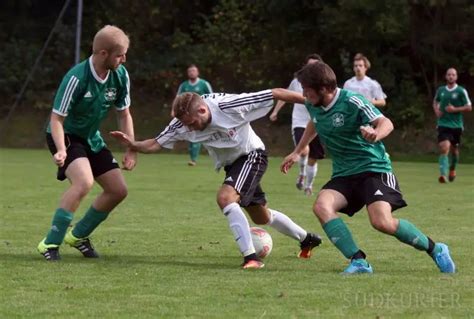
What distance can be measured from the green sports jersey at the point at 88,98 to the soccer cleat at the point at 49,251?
0.80 meters

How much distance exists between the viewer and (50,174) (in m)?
18.4

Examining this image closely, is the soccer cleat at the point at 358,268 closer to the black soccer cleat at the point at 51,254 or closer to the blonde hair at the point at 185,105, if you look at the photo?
the blonde hair at the point at 185,105

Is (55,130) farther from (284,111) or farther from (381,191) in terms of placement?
(284,111)

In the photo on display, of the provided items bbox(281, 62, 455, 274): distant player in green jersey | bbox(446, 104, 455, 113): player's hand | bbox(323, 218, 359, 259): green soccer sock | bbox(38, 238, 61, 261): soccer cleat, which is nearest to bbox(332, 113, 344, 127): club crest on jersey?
A: bbox(281, 62, 455, 274): distant player in green jersey

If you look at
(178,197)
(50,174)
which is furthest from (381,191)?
(50,174)

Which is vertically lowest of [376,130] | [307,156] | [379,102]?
[307,156]

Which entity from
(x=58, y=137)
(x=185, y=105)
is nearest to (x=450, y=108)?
(x=185, y=105)

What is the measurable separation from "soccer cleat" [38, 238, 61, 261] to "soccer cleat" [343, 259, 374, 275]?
2.20 m

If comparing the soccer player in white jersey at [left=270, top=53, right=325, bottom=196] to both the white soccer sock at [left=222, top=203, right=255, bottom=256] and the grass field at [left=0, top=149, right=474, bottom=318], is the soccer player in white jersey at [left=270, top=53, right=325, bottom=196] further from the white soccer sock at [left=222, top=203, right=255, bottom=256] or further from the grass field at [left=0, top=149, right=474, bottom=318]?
the white soccer sock at [left=222, top=203, right=255, bottom=256]

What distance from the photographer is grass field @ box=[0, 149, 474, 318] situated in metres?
5.75

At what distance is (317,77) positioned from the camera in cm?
699

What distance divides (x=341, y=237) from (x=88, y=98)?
84.7 inches

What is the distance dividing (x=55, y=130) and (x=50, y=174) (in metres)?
10.9

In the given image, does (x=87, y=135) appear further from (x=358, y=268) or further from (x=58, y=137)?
(x=358, y=268)
